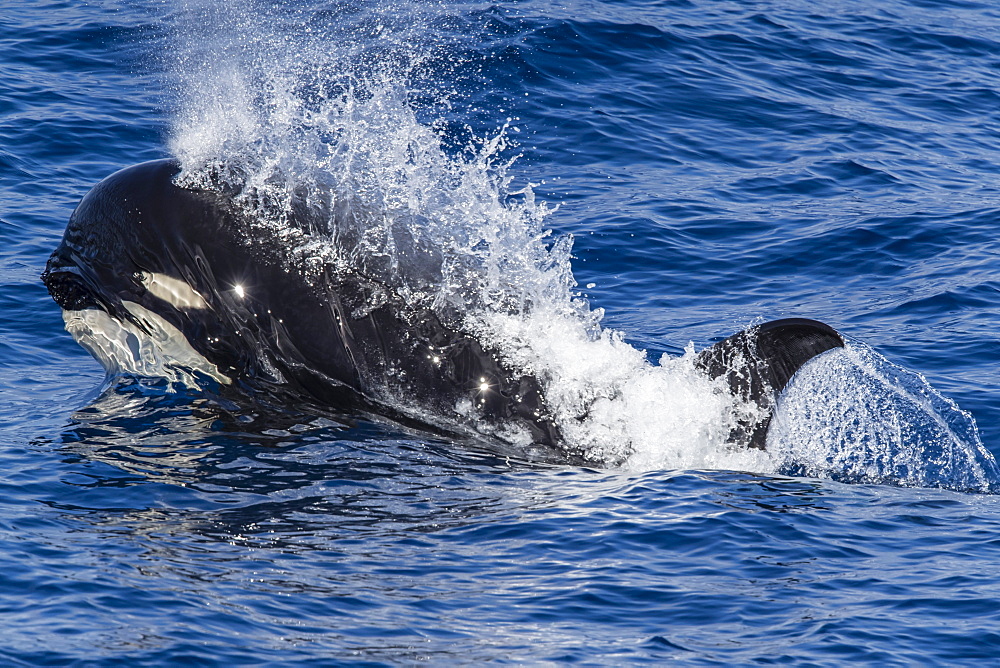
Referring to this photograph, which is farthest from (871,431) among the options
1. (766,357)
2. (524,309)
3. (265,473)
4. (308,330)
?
(265,473)

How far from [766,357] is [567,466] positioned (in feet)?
5.78

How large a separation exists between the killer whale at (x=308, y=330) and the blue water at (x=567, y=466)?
1.15 feet

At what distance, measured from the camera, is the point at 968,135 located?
22281mm

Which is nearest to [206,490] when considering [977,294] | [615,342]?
[615,342]

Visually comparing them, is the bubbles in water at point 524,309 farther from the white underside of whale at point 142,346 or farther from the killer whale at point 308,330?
the white underside of whale at point 142,346

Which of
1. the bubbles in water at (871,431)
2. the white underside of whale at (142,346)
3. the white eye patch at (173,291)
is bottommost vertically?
the bubbles in water at (871,431)

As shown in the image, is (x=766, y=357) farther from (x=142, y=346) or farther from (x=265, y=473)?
(x=142, y=346)

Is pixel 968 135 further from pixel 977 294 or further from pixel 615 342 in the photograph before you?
pixel 615 342

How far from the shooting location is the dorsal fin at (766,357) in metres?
9.36

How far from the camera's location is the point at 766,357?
31.1ft

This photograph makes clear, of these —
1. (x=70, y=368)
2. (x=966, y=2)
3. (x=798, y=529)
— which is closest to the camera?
(x=798, y=529)

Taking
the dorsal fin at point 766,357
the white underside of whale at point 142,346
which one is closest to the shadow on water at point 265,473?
the white underside of whale at point 142,346

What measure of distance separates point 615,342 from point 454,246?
1631 millimetres

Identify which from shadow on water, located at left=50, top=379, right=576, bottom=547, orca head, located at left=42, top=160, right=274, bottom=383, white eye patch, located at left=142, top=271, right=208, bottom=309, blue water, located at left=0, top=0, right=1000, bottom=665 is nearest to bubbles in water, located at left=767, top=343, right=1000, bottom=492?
blue water, located at left=0, top=0, right=1000, bottom=665
